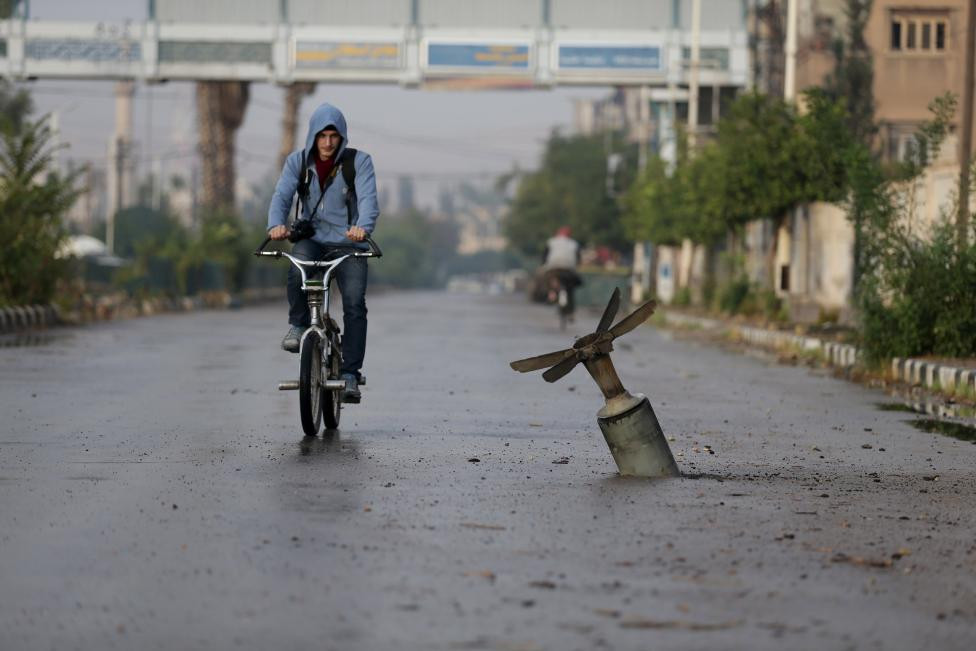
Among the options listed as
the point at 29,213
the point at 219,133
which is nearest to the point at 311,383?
the point at 29,213

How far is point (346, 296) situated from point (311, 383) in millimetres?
790

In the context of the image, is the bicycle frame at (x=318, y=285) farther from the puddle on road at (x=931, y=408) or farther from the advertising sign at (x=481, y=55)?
the advertising sign at (x=481, y=55)

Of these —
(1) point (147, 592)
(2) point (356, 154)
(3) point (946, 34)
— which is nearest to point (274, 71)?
(3) point (946, 34)

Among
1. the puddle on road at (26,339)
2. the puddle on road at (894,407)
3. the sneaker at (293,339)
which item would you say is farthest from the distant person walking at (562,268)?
the sneaker at (293,339)

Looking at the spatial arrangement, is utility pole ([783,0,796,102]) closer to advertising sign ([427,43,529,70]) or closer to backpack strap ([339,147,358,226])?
advertising sign ([427,43,529,70])

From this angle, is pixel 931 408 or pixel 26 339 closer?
pixel 931 408

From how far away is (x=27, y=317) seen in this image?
2827cm

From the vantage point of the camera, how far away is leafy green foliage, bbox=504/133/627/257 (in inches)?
3730

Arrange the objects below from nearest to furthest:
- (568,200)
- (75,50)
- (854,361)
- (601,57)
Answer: (854,361) < (601,57) < (75,50) < (568,200)

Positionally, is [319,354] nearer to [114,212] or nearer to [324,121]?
[324,121]

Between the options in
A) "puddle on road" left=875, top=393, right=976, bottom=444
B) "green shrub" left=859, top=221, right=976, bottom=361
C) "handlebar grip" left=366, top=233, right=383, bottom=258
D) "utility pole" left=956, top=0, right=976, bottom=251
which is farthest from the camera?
"utility pole" left=956, top=0, right=976, bottom=251

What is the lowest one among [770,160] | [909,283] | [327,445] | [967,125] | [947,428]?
[947,428]

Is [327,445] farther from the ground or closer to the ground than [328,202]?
closer to the ground

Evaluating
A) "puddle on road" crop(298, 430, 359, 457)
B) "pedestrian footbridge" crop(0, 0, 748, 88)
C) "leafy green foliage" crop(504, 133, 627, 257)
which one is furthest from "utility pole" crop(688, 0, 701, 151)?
"leafy green foliage" crop(504, 133, 627, 257)
